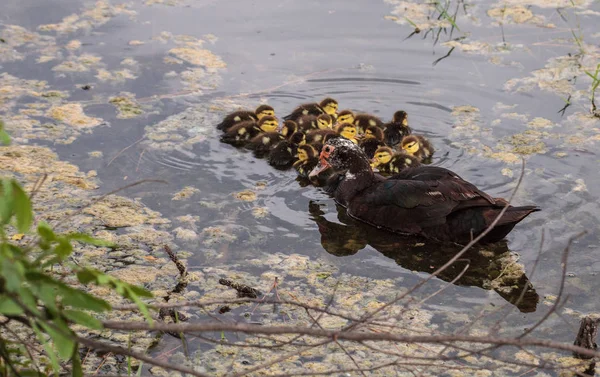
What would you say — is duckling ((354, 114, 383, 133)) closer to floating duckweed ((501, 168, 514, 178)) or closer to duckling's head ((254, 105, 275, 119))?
duckling's head ((254, 105, 275, 119))

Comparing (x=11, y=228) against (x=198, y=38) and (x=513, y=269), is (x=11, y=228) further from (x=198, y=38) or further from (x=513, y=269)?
(x=198, y=38)

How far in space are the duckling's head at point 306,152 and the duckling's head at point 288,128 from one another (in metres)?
0.43

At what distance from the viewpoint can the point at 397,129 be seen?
6629 mm

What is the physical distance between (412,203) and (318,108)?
1.83 meters

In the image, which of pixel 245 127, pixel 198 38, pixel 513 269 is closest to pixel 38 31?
pixel 198 38

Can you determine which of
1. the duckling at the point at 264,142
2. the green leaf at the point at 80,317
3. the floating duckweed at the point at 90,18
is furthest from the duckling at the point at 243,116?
the green leaf at the point at 80,317

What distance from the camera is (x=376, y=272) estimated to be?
4.88 metres

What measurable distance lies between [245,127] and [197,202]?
3.66ft

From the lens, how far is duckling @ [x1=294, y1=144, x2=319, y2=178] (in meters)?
6.22

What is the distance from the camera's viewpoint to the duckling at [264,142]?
6.46 meters

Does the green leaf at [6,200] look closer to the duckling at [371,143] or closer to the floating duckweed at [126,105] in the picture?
the duckling at [371,143]

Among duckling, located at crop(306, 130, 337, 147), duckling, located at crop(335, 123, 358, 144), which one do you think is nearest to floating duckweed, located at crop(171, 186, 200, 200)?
duckling, located at crop(306, 130, 337, 147)

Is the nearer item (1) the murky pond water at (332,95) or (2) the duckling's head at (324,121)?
(1) the murky pond water at (332,95)

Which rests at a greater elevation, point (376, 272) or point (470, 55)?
point (470, 55)
